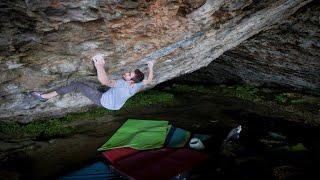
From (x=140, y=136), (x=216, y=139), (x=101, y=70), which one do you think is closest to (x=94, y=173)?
(x=140, y=136)

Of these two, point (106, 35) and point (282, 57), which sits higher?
point (106, 35)

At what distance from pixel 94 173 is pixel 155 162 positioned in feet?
5.06

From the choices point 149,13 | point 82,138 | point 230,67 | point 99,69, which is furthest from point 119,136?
point 230,67

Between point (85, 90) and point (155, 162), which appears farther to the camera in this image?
point (85, 90)

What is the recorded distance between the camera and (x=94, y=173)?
26.5 feet

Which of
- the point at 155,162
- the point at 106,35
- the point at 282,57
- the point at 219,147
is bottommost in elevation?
the point at 219,147

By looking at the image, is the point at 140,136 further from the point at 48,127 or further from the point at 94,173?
the point at 48,127

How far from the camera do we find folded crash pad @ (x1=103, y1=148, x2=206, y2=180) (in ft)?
25.6

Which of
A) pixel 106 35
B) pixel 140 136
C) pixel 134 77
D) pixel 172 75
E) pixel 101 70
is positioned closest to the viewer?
pixel 106 35

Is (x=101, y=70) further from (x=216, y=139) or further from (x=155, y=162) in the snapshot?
(x=216, y=139)

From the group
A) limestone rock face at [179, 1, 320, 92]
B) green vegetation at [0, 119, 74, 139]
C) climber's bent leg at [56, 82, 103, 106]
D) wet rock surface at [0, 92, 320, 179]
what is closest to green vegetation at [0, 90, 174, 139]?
green vegetation at [0, 119, 74, 139]

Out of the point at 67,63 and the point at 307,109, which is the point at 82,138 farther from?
the point at 307,109

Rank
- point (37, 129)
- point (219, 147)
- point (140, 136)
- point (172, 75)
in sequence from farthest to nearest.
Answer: point (172, 75), point (37, 129), point (140, 136), point (219, 147)

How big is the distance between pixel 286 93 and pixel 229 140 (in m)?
5.56
